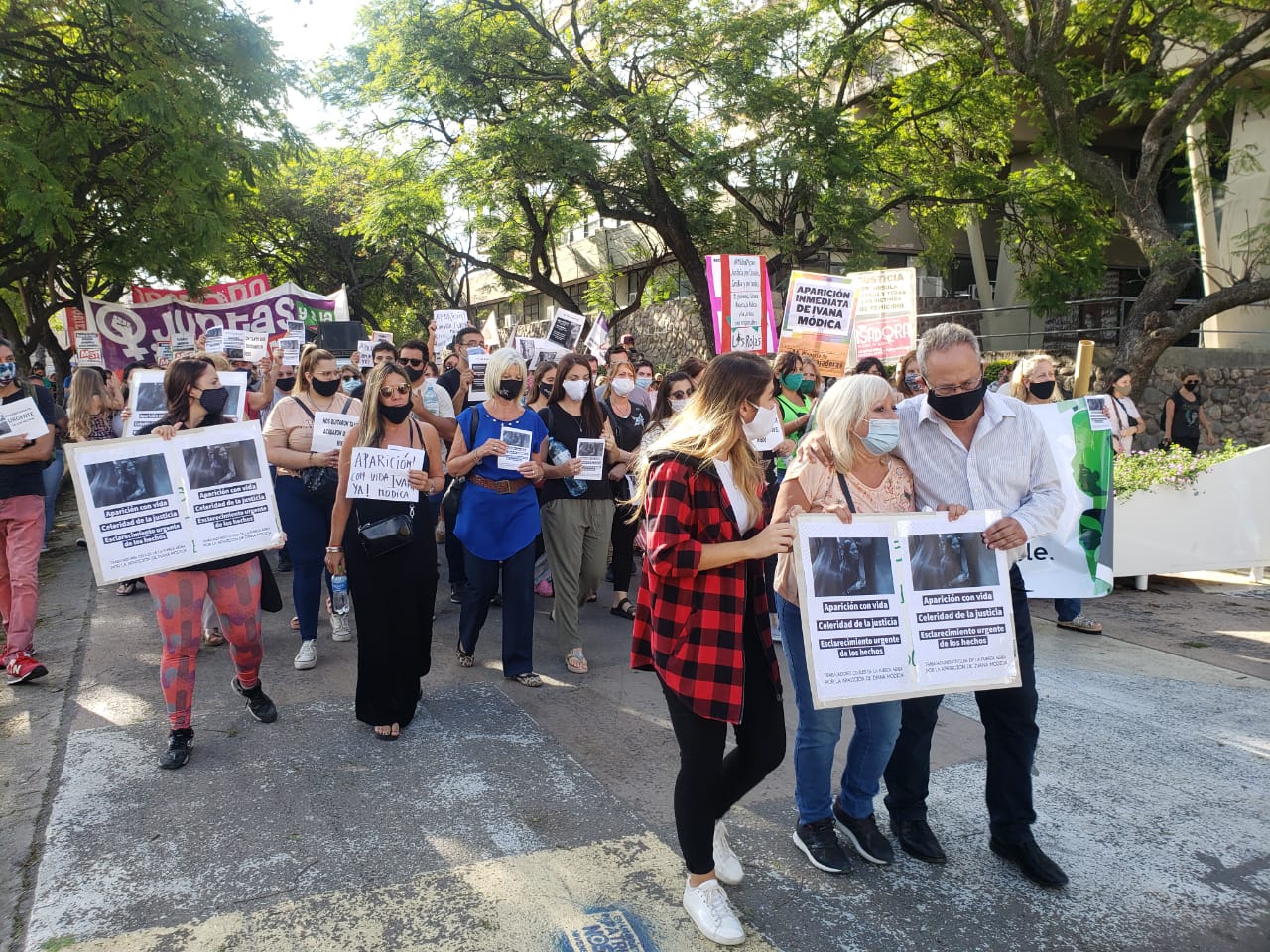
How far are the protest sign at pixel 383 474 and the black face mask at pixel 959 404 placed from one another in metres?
2.70

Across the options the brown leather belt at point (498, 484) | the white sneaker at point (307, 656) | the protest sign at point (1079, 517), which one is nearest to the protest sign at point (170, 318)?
the white sneaker at point (307, 656)

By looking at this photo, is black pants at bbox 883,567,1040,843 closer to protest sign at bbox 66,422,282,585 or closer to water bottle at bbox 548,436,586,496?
water bottle at bbox 548,436,586,496

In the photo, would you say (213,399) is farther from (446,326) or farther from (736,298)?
(446,326)

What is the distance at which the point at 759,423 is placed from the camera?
128 inches

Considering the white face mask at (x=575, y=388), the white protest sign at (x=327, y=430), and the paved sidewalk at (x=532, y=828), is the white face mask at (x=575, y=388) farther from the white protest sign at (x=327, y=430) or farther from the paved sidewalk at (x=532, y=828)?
the paved sidewalk at (x=532, y=828)

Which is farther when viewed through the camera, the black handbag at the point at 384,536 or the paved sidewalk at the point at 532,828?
the black handbag at the point at 384,536

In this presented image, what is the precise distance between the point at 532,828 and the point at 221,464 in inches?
93.7

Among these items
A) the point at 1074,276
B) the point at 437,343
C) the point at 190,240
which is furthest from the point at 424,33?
the point at 1074,276

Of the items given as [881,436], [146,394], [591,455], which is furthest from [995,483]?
[146,394]

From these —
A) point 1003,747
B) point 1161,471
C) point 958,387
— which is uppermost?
point 958,387

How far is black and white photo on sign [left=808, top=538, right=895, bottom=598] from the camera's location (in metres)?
3.02

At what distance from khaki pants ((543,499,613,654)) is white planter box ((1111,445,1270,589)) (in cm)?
486

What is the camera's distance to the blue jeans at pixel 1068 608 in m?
6.86

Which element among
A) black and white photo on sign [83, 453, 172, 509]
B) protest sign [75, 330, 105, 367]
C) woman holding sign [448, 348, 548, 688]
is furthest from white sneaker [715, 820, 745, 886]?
protest sign [75, 330, 105, 367]
